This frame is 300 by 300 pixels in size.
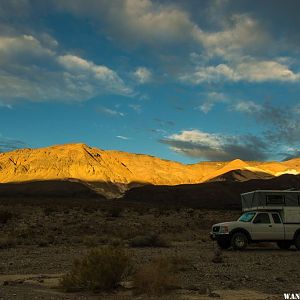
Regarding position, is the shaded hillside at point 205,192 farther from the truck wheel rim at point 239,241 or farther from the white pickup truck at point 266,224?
the truck wheel rim at point 239,241

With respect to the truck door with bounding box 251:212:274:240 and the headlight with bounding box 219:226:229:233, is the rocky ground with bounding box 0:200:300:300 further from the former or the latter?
the truck door with bounding box 251:212:274:240

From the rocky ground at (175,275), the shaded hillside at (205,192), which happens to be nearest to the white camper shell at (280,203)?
the rocky ground at (175,275)

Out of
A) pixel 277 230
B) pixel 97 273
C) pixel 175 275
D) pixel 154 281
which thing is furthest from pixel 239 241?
pixel 97 273

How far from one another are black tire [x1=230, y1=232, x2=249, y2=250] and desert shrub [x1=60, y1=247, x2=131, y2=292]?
11703mm

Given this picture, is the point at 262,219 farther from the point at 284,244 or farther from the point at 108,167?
the point at 108,167

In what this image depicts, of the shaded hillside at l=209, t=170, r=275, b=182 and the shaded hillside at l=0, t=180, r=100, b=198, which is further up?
the shaded hillside at l=209, t=170, r=275, b=182

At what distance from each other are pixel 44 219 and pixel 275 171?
132 meters

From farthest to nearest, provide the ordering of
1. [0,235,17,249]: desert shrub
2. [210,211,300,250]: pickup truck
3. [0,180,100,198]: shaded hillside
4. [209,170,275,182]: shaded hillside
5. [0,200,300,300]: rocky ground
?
[209,170,275,182]: shaded hillside → [0,180,100,198]: shaded hillside → [0,235,17,249]: desert shrub → [210,211,300,250]: pickup truck → [0,200,300,300]: rocky ground

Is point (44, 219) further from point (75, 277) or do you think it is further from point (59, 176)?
point (59, 176)

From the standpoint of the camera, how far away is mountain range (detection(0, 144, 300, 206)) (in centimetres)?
14725

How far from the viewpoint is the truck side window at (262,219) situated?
893 inches

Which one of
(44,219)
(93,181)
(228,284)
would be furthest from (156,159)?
(228,284)

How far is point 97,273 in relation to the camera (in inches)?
434

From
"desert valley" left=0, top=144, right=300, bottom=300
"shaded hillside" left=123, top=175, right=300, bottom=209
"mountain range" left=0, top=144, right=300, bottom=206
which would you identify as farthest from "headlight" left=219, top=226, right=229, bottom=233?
"mountain range" left=0, top=144, right=300, bottom=206
